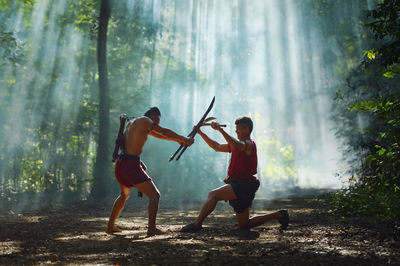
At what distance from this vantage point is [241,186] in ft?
17.0

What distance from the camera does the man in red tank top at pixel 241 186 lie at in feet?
17.0

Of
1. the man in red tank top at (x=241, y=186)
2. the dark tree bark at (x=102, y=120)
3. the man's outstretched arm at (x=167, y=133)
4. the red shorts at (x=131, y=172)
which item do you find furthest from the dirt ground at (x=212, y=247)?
the dark tree bark at (x=102, y=120)

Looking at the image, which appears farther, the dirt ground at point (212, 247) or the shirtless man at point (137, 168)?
the shirtless man at point (137, 168)

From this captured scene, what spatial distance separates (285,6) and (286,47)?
13.9 ft

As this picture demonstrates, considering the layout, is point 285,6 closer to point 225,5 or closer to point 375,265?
point 225,5

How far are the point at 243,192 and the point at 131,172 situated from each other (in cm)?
177

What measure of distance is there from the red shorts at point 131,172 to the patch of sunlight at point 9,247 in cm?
168

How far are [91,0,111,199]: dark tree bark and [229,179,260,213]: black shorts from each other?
940 cm

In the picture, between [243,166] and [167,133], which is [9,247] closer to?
[167,133]

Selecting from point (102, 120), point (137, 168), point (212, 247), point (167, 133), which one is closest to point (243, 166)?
point (167, 133)

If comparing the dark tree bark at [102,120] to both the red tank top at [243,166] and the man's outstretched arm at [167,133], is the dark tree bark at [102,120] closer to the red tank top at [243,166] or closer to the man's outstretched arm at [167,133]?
the man's outstretched arm at [167,133]

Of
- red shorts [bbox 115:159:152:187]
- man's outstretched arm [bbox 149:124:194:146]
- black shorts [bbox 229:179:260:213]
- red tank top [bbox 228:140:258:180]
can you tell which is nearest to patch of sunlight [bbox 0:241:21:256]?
red shorts [bbox 115:159:152:187]

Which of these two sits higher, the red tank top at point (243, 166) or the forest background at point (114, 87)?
the forest background at point (114, 87)

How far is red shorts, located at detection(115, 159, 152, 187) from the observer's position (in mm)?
5164
